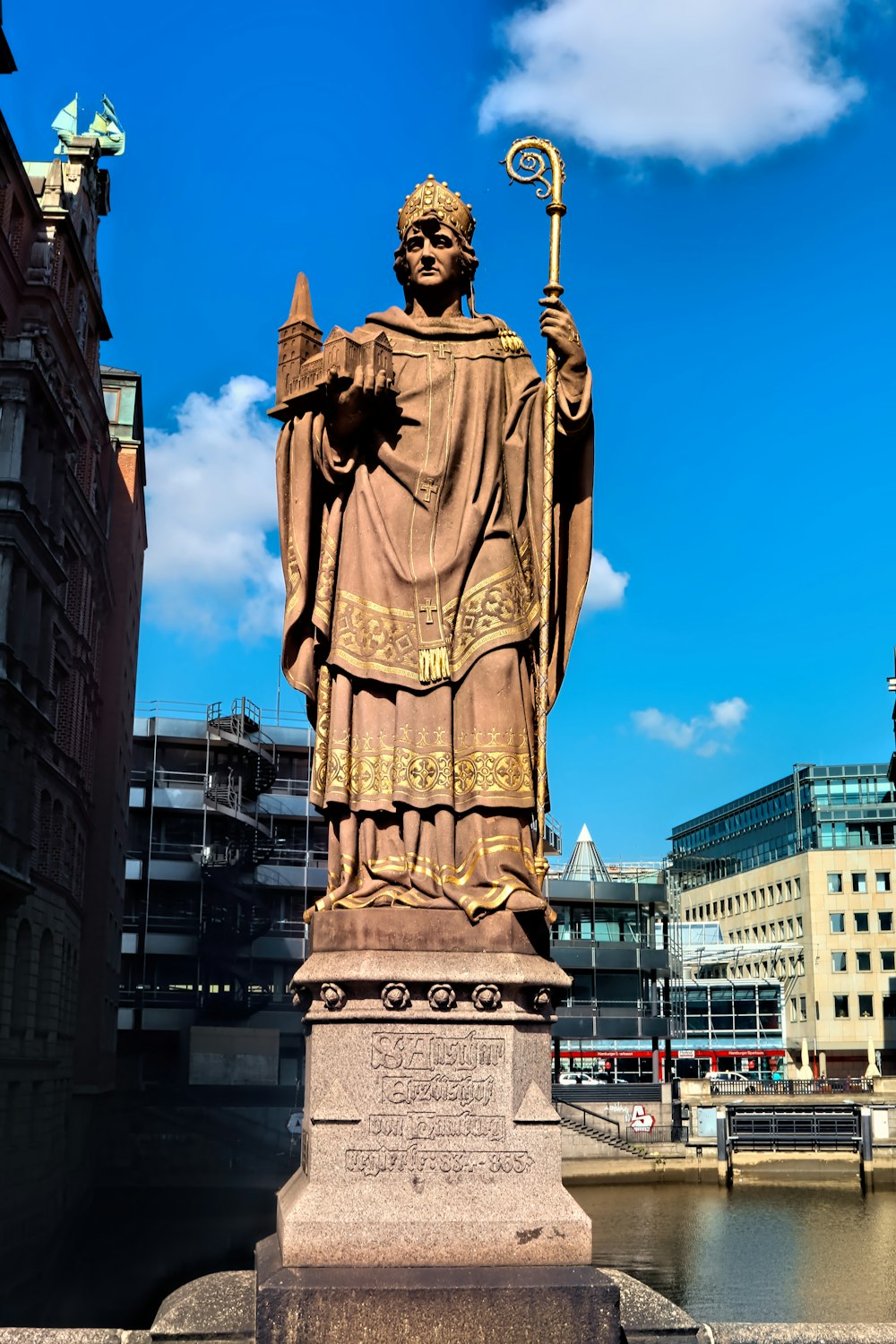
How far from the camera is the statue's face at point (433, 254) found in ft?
27.8

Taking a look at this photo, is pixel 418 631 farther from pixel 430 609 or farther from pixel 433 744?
pixel 433 744

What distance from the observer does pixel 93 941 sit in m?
48.2

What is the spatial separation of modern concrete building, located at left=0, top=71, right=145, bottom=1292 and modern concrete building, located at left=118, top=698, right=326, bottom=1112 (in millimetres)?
12769

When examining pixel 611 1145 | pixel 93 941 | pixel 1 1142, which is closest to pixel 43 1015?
pixel 1 1142

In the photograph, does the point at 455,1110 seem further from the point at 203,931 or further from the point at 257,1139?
the point at 203,931

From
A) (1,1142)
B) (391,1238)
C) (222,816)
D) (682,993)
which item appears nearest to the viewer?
(391,1238)

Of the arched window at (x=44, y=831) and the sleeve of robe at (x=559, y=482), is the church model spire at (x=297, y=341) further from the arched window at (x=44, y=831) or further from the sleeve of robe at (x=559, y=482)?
the arched window at (x=44, y=831)

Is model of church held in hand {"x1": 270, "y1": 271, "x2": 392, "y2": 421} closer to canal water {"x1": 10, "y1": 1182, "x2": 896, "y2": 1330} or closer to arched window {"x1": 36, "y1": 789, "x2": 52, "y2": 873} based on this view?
canal water {"x1": 10, "y1": 1182, "x2": 896, "y2": 1330}

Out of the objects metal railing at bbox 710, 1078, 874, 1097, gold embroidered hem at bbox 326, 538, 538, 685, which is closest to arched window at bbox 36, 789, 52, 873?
gold embroidered hem at bbox 326, 538, 538, 685

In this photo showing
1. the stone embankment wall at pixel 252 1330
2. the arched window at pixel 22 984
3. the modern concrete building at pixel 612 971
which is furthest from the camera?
the modern concrete building at pixel 612 971

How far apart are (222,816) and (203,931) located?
7.68m

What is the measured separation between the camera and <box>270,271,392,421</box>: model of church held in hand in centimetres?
763

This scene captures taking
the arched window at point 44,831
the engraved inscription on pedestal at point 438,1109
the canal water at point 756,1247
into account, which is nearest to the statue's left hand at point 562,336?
the engraved inscription on pedestal at point 438,1109

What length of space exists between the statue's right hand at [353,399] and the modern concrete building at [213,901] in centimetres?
5334
